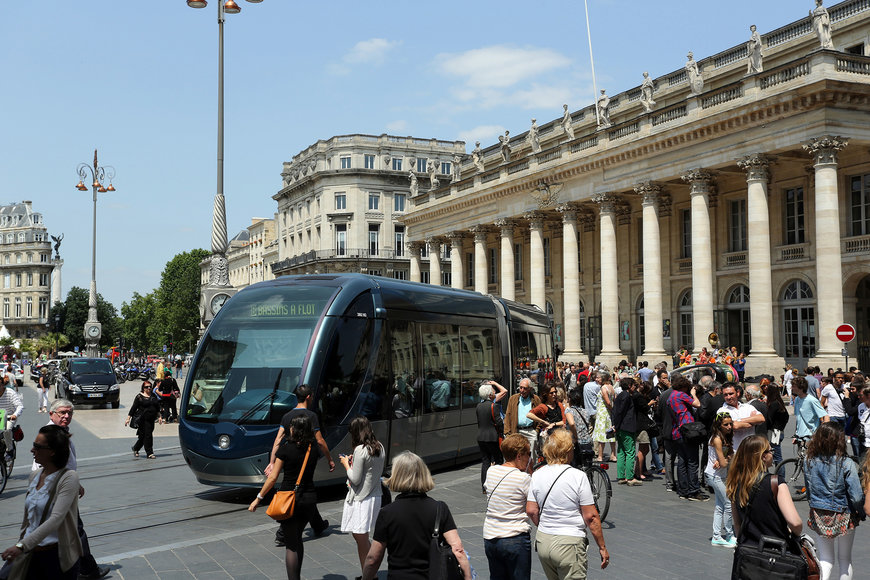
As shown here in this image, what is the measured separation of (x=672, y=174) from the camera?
3303cm

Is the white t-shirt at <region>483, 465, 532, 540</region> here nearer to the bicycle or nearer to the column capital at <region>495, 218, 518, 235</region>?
the bicycle

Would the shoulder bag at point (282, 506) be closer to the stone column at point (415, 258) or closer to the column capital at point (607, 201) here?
the column capital at point (607, 201)

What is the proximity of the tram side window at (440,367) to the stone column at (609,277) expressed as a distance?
23.1 metres

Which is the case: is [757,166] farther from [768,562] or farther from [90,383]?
[768,562]

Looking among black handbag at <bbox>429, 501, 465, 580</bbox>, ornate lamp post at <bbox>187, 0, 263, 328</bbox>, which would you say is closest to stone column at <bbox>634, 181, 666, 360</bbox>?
ornate lamp post at <bbox>187, 0, 263, 328</bbox>

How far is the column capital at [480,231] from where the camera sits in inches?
1871

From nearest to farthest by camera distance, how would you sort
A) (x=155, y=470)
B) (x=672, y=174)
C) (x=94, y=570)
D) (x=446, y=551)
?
(x=446, y=551) < (x=94, y=570) < (x=155, y=470) < (x=672, y=174)

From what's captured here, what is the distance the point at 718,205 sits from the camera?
35219 millimetres

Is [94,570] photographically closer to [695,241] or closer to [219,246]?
[219,246]

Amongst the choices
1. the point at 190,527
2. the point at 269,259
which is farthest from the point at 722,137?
the point at 269,259

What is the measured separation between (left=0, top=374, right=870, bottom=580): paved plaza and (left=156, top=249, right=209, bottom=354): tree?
95163mm

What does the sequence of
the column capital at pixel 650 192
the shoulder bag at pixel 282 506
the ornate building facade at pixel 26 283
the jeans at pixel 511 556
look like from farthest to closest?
the ornate building facade at pixel 26 283, the column capital at pixel 650 192, the shoulder bag at pixel 282 506, the jeans at pixel 511 556

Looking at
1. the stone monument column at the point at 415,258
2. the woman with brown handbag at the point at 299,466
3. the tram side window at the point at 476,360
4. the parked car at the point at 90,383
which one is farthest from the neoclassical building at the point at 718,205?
the woman with brown handbag at the point at 299,466

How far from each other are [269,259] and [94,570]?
3526 inches
